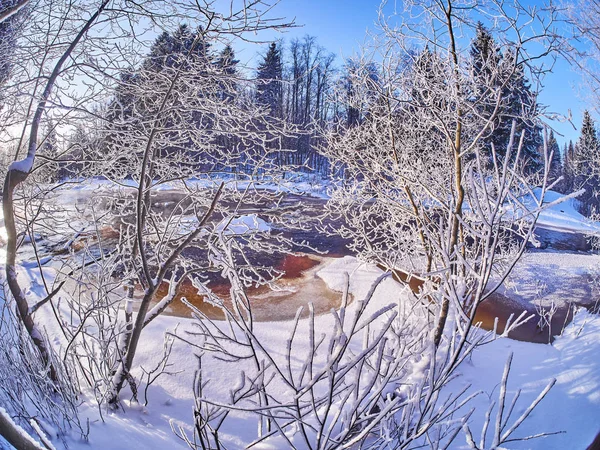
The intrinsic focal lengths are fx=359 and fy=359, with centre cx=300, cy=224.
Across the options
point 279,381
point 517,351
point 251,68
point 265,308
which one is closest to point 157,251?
point 251,68

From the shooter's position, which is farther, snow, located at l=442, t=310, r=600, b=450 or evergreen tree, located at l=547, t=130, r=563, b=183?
snow, located at l=442, t=310, r=600, b=450

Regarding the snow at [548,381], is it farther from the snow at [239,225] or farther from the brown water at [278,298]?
the brown water at [278,298]

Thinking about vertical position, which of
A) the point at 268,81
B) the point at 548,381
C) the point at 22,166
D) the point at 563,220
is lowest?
the point at 548,381

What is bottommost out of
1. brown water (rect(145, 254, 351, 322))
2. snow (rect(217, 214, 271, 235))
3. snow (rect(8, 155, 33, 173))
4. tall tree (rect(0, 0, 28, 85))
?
brown water (rect(145, 254, 351, 322))

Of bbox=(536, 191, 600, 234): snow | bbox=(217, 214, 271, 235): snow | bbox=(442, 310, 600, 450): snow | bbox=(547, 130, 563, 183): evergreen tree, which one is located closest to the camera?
bbox=(547, 130, 563, 183): evergreen tree

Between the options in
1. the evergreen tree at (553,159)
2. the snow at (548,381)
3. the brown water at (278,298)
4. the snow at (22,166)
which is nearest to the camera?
the evergreen tree at (553,159)

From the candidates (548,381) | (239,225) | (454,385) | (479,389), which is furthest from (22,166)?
(548,381)

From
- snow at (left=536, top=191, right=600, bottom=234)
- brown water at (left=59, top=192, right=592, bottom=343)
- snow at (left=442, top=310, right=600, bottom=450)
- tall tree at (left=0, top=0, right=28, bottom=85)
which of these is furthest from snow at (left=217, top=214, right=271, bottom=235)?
snow at (left=536, top=191, right=600, bottom=234)

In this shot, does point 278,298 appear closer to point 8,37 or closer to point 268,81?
point 268,81

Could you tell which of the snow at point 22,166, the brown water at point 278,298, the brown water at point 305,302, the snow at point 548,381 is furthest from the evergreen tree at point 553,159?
the brown water at point 278,298

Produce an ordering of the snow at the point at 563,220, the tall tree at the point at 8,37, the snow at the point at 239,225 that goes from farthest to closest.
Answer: the snow at the point at 563,220, the snow at the point at 239,225, the tall tree at the point at 8,37

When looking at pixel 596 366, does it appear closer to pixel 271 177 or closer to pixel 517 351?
pixel 517 351

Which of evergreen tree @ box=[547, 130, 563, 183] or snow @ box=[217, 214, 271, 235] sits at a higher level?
evergreen tree @ box=[547, 130, 563, 183]

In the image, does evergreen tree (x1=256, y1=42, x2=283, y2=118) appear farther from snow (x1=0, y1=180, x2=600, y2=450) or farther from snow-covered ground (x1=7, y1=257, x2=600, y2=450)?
snow-covered ground (x1=7, y1=257, x2=600, y2=450)
